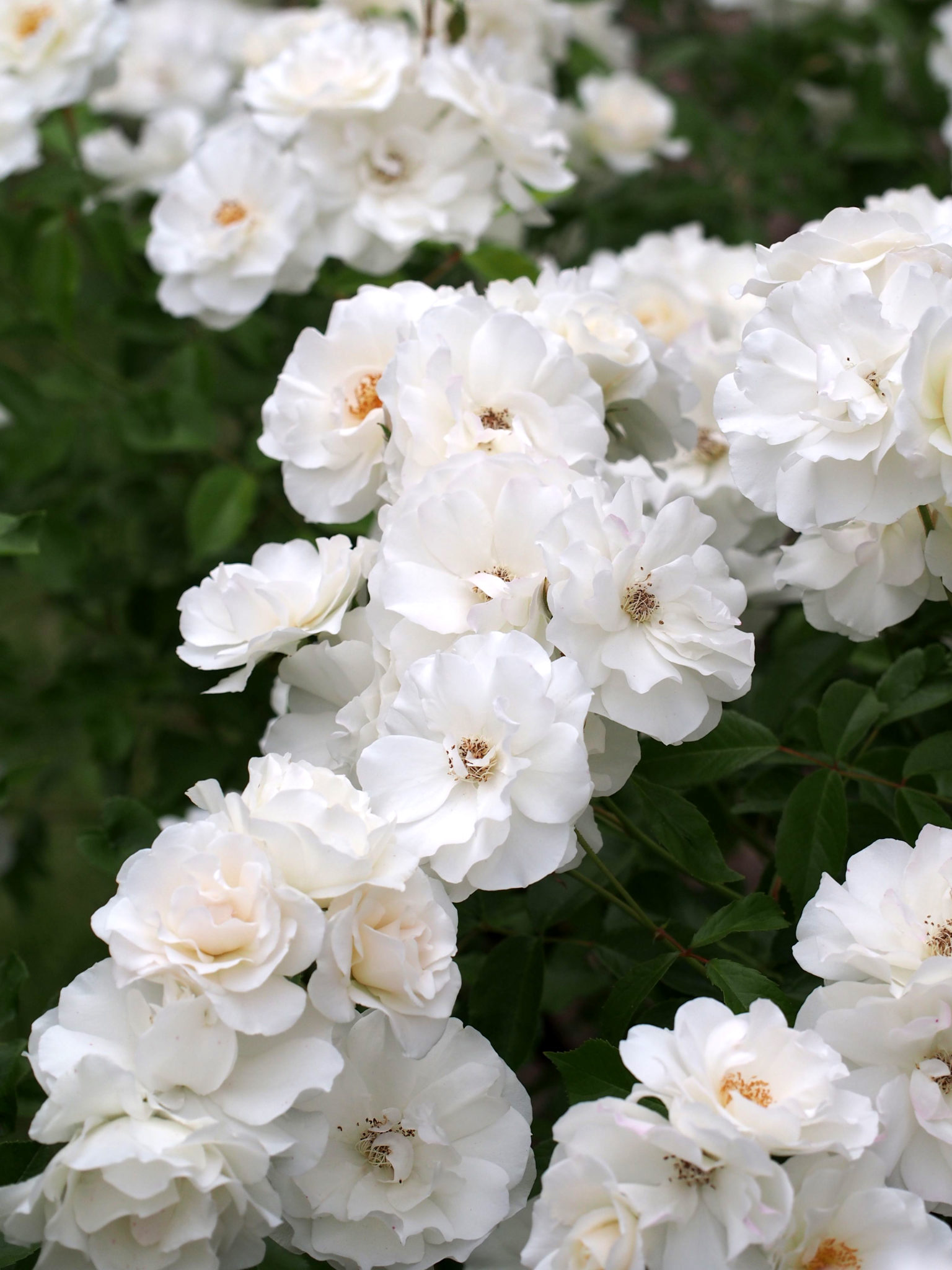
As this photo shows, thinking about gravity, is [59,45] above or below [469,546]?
above

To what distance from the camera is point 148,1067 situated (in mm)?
611

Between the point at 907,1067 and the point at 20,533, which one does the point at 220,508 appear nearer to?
the point at 20,533

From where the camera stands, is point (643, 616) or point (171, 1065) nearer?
point (171, 1065)

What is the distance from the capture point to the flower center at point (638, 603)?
726 mm

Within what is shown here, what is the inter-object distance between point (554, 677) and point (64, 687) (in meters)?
1.05

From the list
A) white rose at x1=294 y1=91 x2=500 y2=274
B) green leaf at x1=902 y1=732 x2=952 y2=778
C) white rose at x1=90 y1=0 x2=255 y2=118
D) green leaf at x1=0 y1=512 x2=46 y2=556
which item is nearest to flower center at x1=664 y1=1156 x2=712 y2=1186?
green leaf at x1=902 y1=732 x2=952 y2=778

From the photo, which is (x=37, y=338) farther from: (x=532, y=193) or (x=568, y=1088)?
(x=568, y=1088)

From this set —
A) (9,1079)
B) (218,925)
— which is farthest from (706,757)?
(9,1079)

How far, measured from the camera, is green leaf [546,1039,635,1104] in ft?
2.23

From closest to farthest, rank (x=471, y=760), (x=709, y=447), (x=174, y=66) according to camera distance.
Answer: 1. (x=471, y=760)
2. (x=709, y=447)
3. (x=174, y=66)

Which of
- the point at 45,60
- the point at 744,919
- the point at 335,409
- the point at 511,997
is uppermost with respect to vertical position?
the point at 45,60

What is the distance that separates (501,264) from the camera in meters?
1.25

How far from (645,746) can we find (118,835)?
1.29ft

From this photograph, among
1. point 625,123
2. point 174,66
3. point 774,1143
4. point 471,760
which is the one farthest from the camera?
point 174,66
